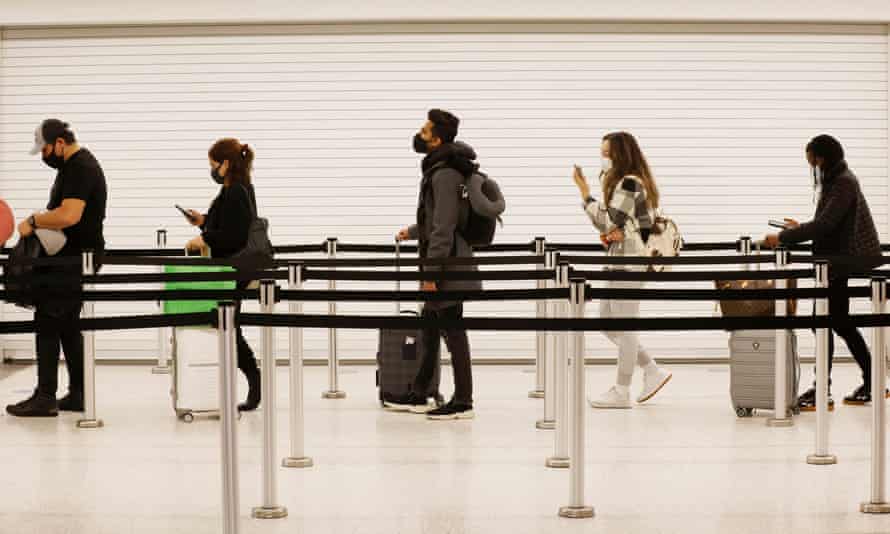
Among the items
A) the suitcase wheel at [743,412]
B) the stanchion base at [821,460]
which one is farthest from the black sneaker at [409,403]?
the stanchion base at [821,460]

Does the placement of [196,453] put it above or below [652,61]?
below

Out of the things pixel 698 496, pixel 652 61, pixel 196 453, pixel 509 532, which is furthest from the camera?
pixel 652 61

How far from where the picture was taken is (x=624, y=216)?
1007 centimetres

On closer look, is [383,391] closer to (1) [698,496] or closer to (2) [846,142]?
(1) [698,496]

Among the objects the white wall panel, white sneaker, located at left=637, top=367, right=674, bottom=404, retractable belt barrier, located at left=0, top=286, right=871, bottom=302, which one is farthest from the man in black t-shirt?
white sneaker, located at left=637, top=367, right=674, bottom=404

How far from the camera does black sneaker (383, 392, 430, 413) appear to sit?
10031mm

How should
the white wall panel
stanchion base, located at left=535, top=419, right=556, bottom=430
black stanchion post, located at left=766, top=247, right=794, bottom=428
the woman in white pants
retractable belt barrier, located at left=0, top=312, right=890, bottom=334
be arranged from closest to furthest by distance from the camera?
retractable belt barrier, located at left=0, top=312, right=890, bottom=334 < black stanchion post, located at left=766, top=247, right=794, bottom=428 < stanchion base, located at left=535, top=419, right=556, bottom=430 < the woman in white pants < the white wall panel

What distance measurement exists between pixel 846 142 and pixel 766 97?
0.85 meters

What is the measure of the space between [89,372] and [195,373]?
69cm

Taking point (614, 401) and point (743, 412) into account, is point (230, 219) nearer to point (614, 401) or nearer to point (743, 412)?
point (614, 401)

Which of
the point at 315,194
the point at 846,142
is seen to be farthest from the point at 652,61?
the point at 315,194

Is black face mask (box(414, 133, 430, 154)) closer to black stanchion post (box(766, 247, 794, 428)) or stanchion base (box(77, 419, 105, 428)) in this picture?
black stanchion post (box(766, 247, 794, 428))

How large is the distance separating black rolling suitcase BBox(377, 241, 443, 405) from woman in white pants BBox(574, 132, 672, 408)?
4.12 ft

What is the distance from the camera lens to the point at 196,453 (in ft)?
27.9
